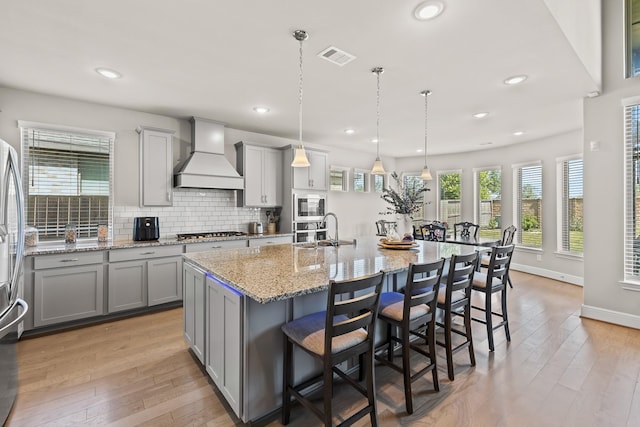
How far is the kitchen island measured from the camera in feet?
5.74

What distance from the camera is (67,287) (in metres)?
3.22

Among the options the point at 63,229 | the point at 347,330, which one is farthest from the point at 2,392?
the point at 63,229

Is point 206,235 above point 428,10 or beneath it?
beneath

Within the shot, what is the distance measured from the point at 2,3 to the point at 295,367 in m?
3.11

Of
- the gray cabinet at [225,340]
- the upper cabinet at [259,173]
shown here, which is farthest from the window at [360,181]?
the gray cabinet at [225,340]

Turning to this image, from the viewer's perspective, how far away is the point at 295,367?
196cm

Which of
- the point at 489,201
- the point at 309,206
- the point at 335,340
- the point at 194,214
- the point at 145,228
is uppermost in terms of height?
the point at 489,201

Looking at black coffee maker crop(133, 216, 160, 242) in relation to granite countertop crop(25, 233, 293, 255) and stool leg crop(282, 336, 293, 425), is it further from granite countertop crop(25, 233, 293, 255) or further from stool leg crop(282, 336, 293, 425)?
stool leg crop(282, 336, 293, 425)

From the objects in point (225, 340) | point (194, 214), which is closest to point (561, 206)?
point (225, 340)

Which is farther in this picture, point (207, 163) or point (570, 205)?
point (570, 205)

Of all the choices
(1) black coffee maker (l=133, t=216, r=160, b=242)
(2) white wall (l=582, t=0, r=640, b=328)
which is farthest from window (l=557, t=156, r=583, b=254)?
(1) black coffee maker (l=133, t=216, r=160, b=242)

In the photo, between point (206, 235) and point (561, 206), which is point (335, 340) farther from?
point (561, 206)

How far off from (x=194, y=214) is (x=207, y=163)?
838 mm

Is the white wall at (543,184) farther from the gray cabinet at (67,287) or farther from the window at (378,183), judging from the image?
the gray cabinet at (67,287)
